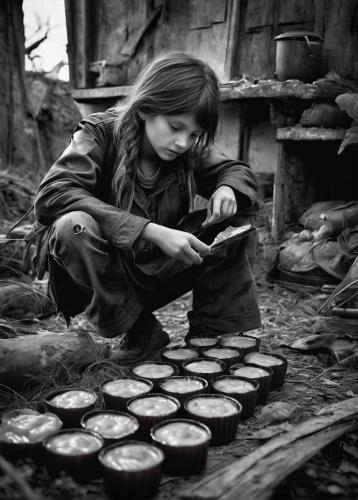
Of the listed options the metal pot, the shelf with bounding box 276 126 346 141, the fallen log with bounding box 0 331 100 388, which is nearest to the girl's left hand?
the fallen log with bounding box 0 331 100 388

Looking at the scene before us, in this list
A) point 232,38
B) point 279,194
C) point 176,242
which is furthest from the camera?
point 232,38

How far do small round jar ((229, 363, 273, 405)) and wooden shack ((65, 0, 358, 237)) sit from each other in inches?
107

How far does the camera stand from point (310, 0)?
493cm

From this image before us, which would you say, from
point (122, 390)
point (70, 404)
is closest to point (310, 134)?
point (122, 390)

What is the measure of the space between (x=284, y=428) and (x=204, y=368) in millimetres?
565

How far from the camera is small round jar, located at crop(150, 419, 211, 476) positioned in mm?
1589

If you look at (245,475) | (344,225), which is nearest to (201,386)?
(245,475)

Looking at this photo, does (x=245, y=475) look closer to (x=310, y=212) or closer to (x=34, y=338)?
(x=34, y=338)

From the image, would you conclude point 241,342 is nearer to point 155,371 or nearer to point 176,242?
point 155,371

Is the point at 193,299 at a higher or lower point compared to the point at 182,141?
lower

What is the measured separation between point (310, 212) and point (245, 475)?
11.6 feet

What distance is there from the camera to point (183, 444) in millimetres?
1589

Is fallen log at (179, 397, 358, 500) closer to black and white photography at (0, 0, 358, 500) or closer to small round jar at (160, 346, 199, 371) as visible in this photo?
black and white photography at (0, 0, 358, 500)

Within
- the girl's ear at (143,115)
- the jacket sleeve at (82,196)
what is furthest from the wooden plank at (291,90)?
the jacket sleeve at (82,196)
